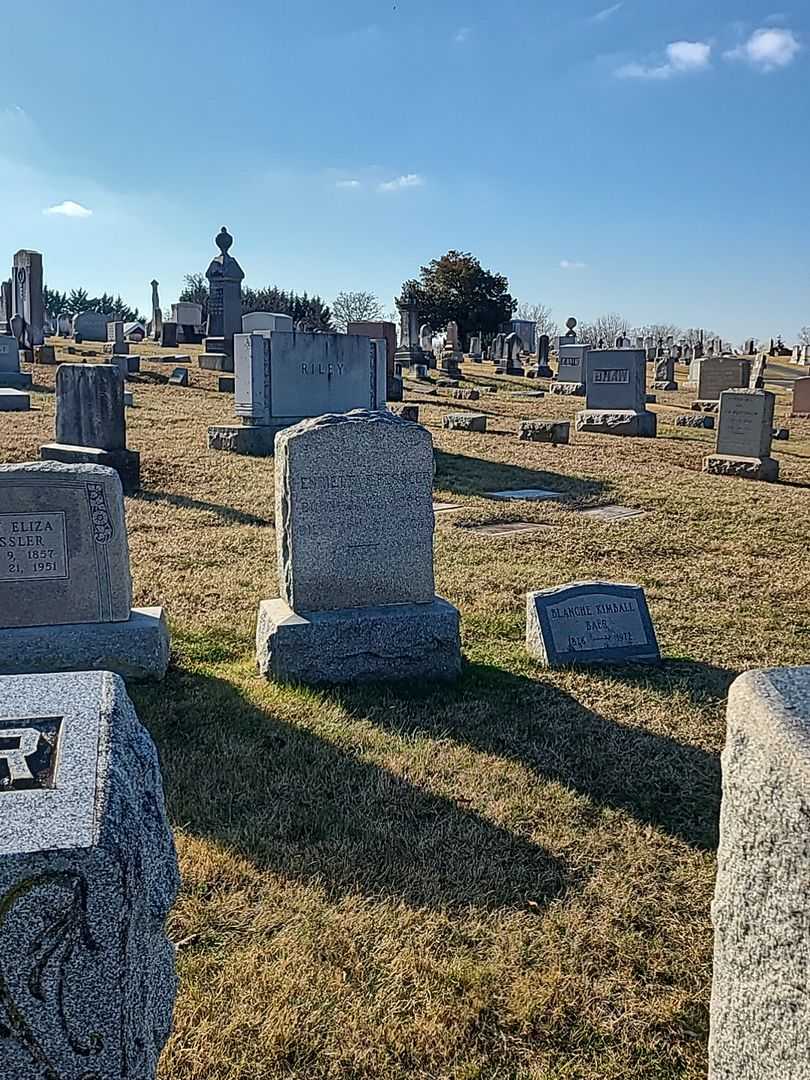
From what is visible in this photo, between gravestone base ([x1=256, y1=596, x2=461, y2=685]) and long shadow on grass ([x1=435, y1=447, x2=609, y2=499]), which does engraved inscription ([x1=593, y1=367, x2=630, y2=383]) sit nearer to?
long shadow on grass ([x1=435, y1=447, x2=609, y2=499])

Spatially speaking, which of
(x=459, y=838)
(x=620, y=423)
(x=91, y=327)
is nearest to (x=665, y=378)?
(x=620, y=423)

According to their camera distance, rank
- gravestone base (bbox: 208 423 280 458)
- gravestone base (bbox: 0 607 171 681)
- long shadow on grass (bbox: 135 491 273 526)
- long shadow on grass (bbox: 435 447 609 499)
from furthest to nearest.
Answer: gravestone base (bbox: 208 423 280 458) < long shadow on grass (bbox: 435 447 609 499) < long shadow on grass (bbox: 135 491 273 526) < gravestone base (bbox: 0 607 171 681)

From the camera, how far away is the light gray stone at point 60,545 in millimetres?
4336

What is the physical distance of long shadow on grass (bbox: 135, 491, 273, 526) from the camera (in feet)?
25.9

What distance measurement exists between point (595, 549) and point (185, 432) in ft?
23.7

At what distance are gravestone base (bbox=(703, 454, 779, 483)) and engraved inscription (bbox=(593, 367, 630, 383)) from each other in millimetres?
4733

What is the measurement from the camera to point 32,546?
4.36 meters

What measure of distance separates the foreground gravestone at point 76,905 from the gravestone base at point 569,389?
21877mm

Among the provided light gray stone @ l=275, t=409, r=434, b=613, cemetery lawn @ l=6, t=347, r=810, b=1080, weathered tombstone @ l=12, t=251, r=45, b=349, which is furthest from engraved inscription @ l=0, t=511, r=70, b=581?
weathered tombstone @ l=12, t=251, r=45, b=349

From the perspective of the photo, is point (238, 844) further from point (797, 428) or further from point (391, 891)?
point (797, 428)

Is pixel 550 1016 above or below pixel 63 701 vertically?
below

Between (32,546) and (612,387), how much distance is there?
13224 millimetres

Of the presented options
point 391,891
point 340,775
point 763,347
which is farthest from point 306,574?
point 763,347

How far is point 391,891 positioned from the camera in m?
2.78
